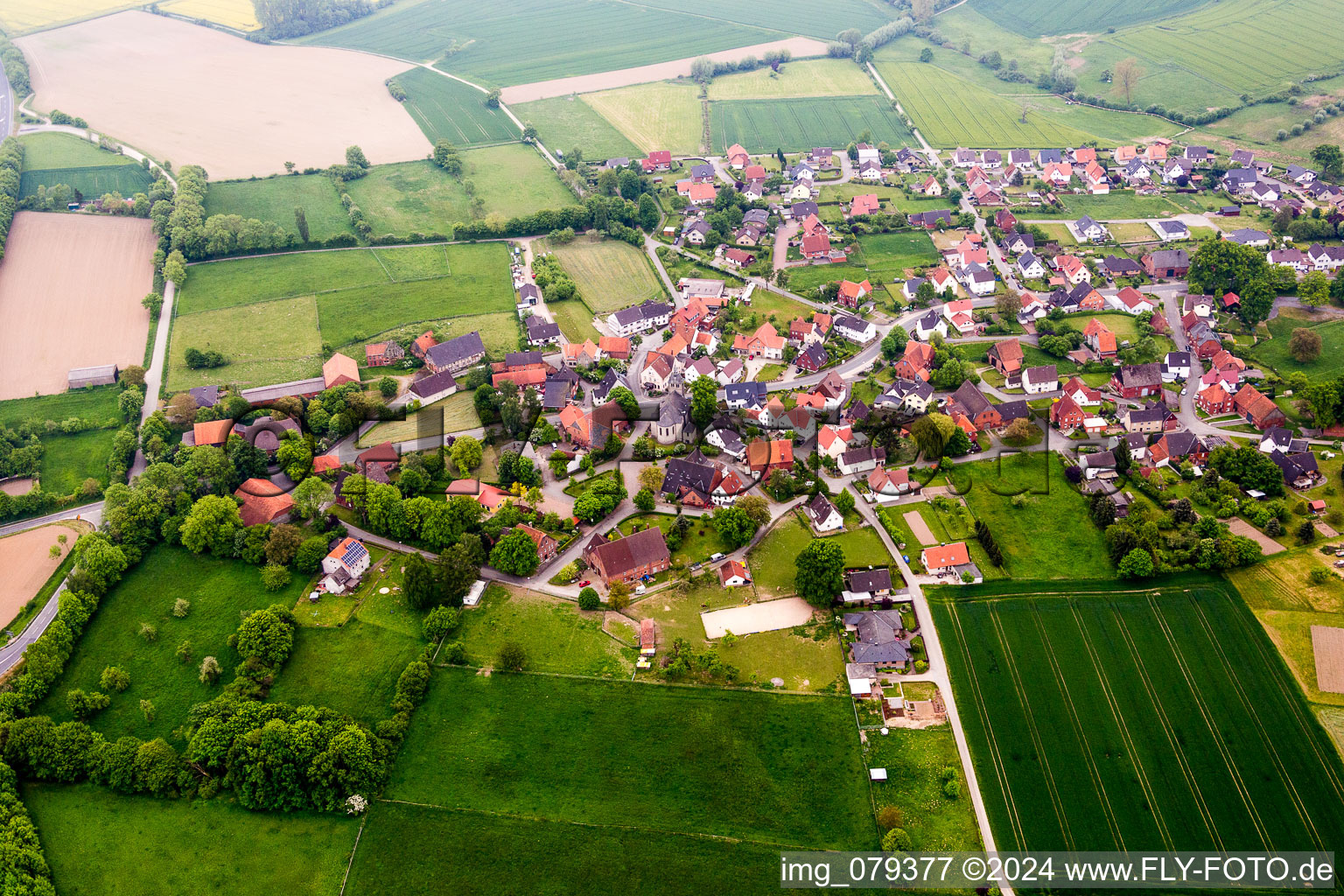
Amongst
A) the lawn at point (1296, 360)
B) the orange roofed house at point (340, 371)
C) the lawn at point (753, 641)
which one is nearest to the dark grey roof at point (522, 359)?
the orange roofed house at point (340, 371)

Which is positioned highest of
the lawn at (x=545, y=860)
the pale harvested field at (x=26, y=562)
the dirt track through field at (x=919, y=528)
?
the pale harvested field at (x=26, y=562)

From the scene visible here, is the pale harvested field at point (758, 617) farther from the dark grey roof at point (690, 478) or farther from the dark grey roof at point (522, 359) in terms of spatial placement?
the dark grey roof at point (522, 359)

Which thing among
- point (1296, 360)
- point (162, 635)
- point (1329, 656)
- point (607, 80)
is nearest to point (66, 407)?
point (162, 635)

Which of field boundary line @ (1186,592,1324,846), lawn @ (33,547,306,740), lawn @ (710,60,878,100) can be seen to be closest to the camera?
field boundary line @ (1186,592,1324,846)

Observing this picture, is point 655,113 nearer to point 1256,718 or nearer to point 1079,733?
point 1079,733

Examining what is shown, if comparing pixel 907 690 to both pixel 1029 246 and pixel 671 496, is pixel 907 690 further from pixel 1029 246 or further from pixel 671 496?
pixel 1029 246

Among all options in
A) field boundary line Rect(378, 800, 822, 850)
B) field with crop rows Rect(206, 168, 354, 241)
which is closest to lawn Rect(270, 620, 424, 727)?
field boundary line Rect(378, 800, 822, 850)

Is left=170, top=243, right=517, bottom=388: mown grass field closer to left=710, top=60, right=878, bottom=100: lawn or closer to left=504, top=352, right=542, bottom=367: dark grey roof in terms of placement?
left=504, top=352, right=542, bottom=367: dark grey roof
